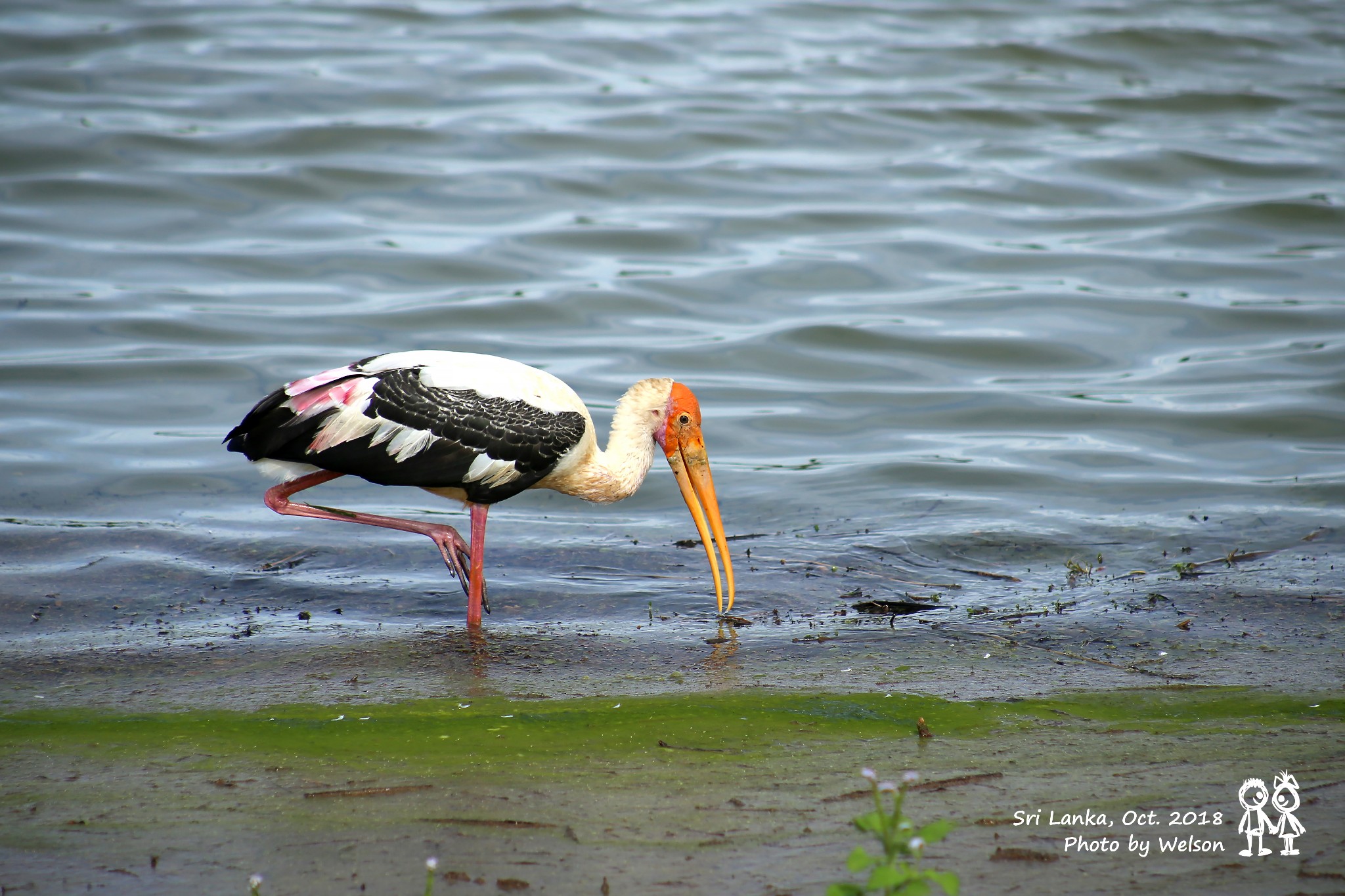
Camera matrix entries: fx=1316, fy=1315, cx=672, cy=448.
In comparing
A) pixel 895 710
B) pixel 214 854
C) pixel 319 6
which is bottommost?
pixel 214 854

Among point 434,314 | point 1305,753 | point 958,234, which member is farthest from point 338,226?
point 1305,753

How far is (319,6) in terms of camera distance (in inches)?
769

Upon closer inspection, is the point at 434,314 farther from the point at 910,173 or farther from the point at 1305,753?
the point at 1305,753

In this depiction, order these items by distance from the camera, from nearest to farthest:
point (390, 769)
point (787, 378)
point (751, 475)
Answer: point (390, 769), point (751, 475), point (787, 378)

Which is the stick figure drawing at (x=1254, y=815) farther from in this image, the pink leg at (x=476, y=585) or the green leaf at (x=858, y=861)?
the pink leg at (x=476, y=585)

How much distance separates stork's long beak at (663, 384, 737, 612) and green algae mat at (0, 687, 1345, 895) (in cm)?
139

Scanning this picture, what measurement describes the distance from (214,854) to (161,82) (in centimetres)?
1510

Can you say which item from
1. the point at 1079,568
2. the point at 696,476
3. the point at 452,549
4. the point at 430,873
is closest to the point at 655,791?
the point at 430,873

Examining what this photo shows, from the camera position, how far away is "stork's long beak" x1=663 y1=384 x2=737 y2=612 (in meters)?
5.78

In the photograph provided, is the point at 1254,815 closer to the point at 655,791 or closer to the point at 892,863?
the point at 892,863

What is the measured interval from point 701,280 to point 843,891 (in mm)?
9751

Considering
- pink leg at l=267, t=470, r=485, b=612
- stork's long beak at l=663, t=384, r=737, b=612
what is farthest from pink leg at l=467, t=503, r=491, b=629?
stork's long beak at l=663, t=384, r=737, b=612

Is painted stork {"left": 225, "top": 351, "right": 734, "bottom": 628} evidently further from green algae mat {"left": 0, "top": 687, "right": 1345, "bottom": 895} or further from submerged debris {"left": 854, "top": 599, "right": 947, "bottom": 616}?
green algae mat {"left": 0, "top": 687, "right": 1345, "bottom": 895}

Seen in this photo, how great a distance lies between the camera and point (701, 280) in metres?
12.0
